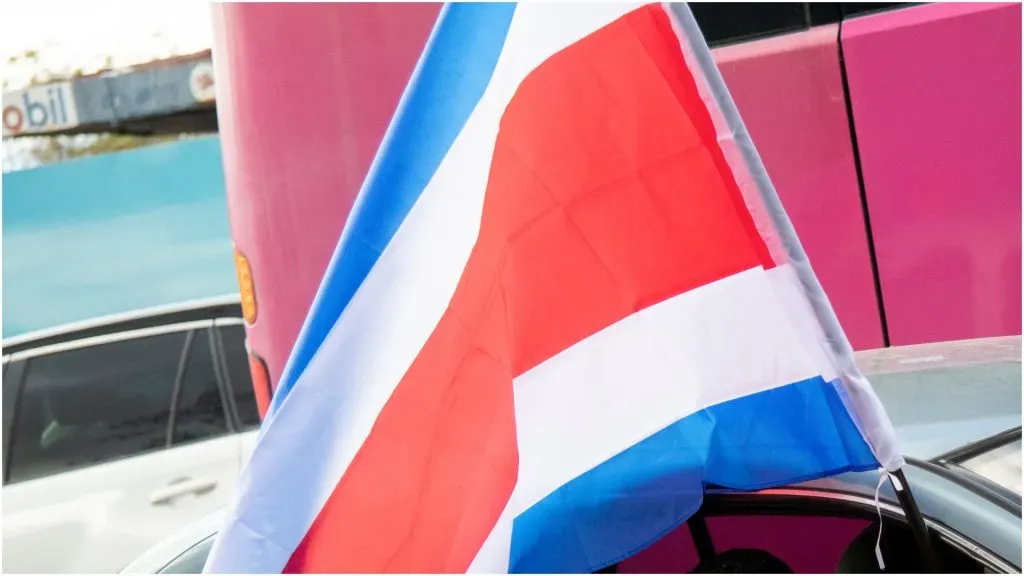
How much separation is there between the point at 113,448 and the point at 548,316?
2844mm

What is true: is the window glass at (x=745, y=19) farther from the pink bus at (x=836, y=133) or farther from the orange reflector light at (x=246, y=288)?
the orange reflector light at (x=246, y=288)

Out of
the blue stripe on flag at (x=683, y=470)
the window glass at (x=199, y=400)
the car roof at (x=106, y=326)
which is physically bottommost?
the blue stripe on flag at (x=683, y=470)

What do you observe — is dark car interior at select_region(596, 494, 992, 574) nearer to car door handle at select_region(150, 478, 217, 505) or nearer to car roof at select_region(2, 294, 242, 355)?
car door handle at select_region(150, 478, 217, 505)

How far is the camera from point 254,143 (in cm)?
337

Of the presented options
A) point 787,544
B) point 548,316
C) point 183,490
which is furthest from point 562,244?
point 183,490

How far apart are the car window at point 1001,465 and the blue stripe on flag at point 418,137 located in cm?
89

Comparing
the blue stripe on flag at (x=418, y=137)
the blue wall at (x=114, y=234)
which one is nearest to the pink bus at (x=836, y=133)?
the blue stripe on flag at (x=418, y=137)

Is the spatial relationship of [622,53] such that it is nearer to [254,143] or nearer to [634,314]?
[634,314]

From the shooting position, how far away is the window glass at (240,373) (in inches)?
151

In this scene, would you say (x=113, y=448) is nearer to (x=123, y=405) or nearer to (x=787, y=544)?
(x=123, y=405)

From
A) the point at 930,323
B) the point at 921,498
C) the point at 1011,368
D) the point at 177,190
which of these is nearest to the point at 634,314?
the point at 921,498

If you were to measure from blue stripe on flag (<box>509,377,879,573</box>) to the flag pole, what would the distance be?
5cm

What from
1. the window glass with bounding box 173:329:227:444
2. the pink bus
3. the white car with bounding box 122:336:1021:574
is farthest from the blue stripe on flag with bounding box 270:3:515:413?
the window glass with bounding box 173:329:227:444

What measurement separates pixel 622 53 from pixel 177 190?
6.84m
